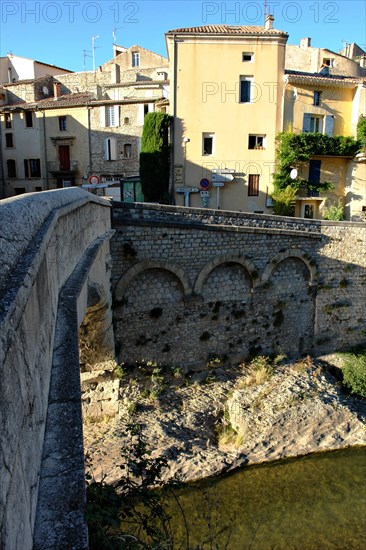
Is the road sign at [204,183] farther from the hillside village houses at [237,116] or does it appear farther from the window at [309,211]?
the window at [309,211]

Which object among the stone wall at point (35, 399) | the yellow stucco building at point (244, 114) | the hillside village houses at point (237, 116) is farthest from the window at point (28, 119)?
the stone wall at point (35, 399)

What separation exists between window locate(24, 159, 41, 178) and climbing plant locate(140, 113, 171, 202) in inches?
404

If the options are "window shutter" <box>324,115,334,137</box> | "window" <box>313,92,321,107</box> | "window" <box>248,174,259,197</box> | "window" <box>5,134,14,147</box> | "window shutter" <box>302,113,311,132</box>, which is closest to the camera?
"window shutter" <box>302,113,311,132</box>

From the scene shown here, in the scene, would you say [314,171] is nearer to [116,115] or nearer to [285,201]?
[285,201]

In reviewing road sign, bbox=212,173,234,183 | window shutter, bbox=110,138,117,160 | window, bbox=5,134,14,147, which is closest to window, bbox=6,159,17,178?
window, bbox=5,134,14,147

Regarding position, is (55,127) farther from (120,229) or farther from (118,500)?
(118,500)

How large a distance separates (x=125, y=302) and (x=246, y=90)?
13.6m

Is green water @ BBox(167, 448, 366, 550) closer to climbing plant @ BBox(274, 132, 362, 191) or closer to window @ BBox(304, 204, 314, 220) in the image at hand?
window @ BBox(304, 204, 314, 220)

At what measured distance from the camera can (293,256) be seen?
48.3 ft

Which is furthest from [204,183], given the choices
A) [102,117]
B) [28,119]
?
[28,119]

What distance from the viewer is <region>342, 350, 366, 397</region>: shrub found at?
1418 cm

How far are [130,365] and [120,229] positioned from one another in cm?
434

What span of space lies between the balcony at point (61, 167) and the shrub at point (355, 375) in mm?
20415

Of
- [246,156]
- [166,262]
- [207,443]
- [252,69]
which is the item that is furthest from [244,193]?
[207,443]
